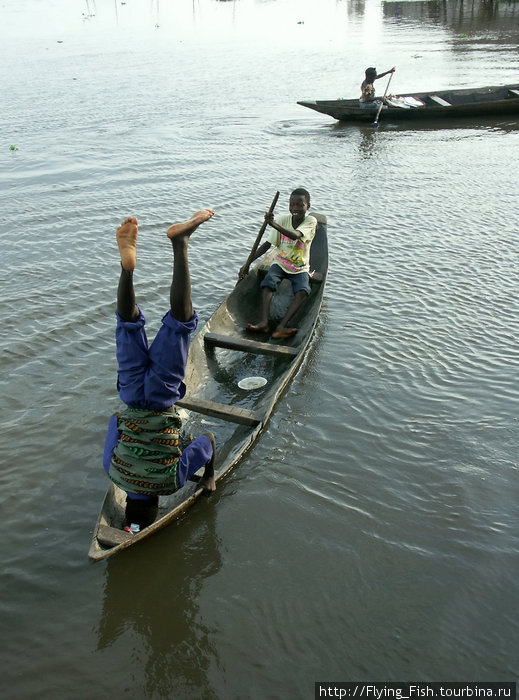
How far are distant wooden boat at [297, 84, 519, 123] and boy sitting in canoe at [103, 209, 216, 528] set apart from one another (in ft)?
41.7

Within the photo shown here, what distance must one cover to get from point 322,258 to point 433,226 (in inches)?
98.8

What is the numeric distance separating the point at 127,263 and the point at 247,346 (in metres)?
2.59

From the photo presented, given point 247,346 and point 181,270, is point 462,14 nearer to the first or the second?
point 247,346

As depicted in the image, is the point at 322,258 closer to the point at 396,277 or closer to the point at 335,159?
the point at 396,277

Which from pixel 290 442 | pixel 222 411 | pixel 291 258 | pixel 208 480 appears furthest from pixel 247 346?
pixel 208 480

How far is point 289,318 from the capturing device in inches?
229

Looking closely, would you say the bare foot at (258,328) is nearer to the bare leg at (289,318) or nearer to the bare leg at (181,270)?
the bare leg at (289,318)

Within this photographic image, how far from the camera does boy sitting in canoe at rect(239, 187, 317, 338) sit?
5.75 metres

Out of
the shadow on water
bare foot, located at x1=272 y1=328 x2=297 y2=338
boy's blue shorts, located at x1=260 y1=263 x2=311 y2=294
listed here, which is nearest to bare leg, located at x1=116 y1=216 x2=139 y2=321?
the shadow on water

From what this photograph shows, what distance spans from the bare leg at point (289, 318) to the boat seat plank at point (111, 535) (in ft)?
9.50

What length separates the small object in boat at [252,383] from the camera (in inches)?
199

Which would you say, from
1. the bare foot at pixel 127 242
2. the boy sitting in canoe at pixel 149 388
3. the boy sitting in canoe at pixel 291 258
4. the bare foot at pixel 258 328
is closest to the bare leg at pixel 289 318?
the boy sitting in canoe at pixel 291 258

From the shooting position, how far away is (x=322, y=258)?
6730mm

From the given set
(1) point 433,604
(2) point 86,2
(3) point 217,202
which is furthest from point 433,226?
(2) point 86,2
